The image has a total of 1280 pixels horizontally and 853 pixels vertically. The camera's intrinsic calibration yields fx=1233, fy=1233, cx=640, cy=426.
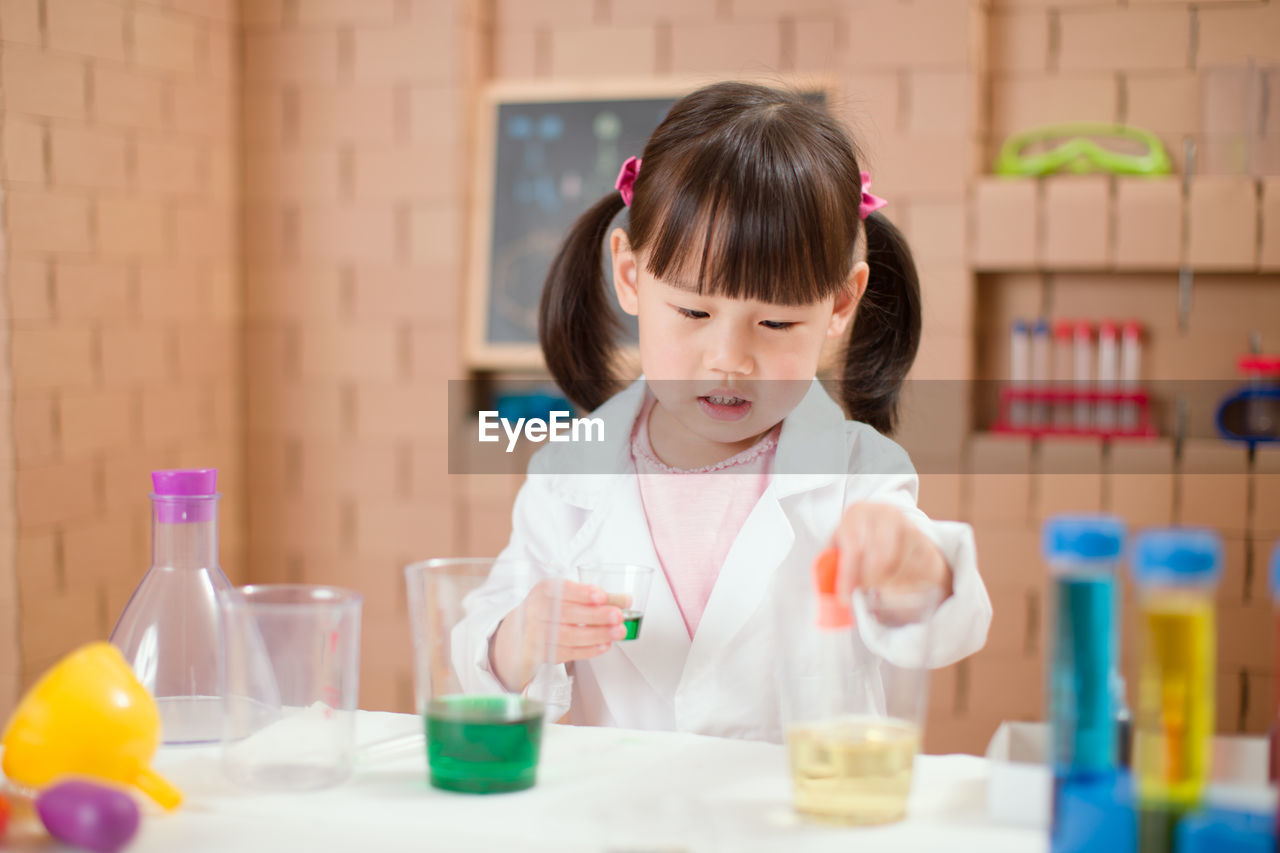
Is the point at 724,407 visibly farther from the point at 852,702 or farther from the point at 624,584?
the point at 852,702

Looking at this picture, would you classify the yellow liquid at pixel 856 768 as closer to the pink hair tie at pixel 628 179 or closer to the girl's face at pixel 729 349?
the girl's face at pixel 729 349

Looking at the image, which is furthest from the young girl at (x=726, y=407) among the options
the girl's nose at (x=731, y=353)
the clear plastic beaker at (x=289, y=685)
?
the clear plastic beaker at (x=289, y=685)

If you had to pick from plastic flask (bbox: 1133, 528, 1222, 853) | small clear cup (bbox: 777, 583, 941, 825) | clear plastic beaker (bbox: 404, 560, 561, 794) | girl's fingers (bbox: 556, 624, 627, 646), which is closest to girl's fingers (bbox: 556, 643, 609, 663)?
girl's fingers (bbox: 556, 624, 627, 646)

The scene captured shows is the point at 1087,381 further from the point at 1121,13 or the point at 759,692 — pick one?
the point at 759,692

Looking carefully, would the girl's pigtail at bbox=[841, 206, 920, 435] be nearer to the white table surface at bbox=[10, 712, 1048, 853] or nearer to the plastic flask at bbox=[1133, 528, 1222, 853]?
the white table surface at bbox=[10, 712, 1048, 853]

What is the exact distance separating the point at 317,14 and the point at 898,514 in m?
2.37

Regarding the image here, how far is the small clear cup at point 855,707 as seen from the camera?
0.71 meters

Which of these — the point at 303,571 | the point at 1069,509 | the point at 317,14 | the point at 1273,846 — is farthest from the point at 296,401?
the point at 1273,846

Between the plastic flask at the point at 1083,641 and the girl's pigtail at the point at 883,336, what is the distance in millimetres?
821

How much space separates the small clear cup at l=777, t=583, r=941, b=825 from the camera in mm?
707

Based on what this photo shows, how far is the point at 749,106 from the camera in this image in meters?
1.23

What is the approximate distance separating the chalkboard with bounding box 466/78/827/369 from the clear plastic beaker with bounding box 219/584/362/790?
1915mm

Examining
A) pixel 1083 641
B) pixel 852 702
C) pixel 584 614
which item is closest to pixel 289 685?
pixel 584 614

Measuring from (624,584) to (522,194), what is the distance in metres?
1.85
